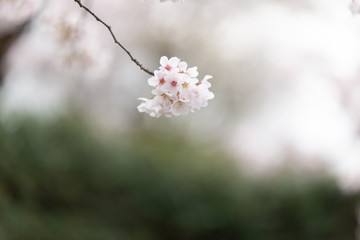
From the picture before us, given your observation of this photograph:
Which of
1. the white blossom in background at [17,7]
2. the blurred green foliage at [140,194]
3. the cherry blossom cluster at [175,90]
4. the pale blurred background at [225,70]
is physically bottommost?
the cherry blossom cluster at [175,90]

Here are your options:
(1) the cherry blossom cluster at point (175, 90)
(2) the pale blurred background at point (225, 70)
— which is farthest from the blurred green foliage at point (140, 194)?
(1) the cherry blossom cluster at point (175, 90)

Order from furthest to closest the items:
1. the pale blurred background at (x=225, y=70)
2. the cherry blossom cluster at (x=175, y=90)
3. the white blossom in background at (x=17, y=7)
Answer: the pale blurred background at (x=225, y=70)
the white blossom in background at (x=17, y=7)
the cherry blossom cluster at (x=175, y=90)

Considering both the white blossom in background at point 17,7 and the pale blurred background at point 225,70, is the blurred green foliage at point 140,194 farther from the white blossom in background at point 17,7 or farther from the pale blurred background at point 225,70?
the white blossom in background at point 17,7

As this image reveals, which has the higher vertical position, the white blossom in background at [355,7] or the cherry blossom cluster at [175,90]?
the white blossom in background at [355,7]

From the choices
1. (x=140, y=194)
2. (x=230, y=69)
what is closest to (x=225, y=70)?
(x=230, y=69)

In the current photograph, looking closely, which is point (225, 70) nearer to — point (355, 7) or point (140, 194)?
point (140, 194)

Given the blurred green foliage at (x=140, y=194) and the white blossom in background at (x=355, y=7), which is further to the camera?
the blurred green foliage at (x=140, y=194)
